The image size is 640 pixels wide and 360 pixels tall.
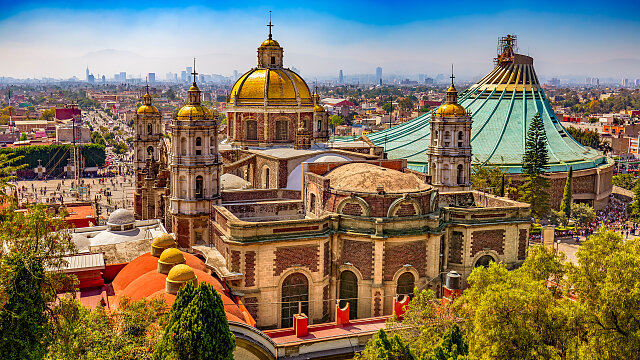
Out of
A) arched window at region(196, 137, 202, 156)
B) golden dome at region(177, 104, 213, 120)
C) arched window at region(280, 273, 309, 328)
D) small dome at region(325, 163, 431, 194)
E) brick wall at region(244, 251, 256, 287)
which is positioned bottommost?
arched window at region(280, 273, 309, 328)

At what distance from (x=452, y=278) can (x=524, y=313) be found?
296 inches

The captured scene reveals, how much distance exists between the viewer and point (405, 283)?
2433cm

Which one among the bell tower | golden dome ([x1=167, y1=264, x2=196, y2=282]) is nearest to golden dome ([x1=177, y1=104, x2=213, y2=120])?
golden dome ([x1=167, y1=264, x2=196, y2=282])

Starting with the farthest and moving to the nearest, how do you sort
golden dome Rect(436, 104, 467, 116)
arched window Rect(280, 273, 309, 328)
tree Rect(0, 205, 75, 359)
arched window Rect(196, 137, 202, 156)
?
golden dome Rect(436, 104, 467, 116), arched window Rect(196, 137, 202, 156), arched window Rect(280, 273, 309, 328), tree Rect(0, 205, 75, 359)

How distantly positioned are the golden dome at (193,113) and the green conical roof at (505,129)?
25.1 m

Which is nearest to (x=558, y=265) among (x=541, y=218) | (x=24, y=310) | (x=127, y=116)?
(x=24, y=310)

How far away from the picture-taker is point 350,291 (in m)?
24.5

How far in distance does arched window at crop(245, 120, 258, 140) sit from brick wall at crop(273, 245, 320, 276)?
1468 cm

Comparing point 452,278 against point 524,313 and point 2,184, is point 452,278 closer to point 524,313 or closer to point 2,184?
point 524,313

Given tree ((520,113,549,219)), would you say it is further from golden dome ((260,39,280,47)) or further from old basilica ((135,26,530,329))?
golden dome ((260,39,280,47))

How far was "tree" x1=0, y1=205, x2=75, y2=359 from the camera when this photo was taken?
12.7 metres

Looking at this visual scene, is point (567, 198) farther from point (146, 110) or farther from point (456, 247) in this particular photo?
point (146, 110)

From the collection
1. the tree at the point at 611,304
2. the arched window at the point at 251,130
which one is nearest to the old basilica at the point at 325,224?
the arched window at the point at 251,130

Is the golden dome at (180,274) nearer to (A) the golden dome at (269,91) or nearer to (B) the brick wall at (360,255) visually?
(B) the brick wall at (360,255)
